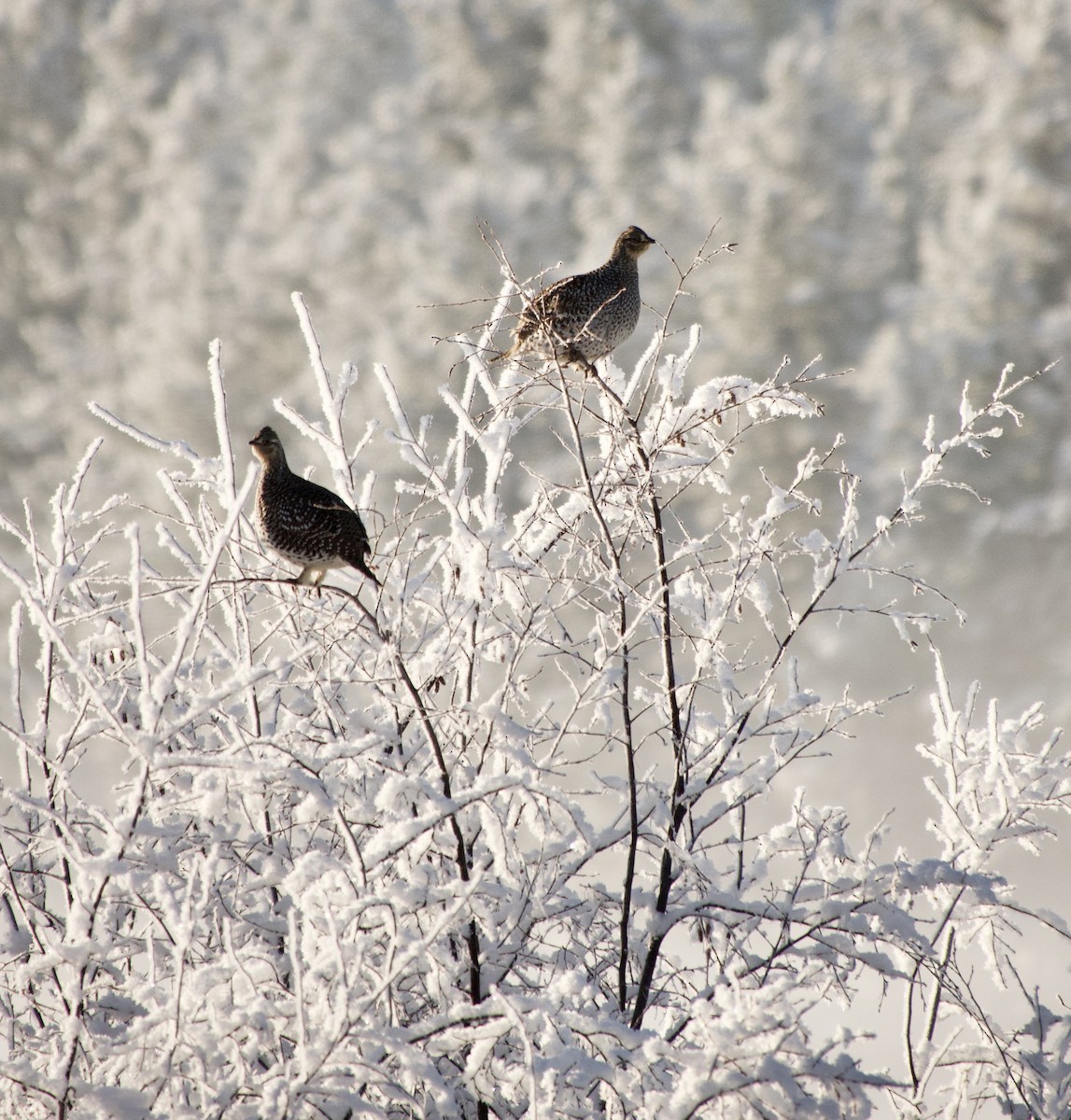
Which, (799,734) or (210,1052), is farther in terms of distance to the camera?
(799,734)

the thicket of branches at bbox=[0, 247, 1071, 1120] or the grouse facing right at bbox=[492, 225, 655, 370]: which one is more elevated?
the grouse facing right at bbox=[492, 225, 655, 370]

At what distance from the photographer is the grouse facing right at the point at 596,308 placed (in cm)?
372

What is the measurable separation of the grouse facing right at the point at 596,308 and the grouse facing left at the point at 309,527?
35.0 inches

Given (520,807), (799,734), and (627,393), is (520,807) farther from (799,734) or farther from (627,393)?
(627,393)

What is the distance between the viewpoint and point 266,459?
372 centimetres

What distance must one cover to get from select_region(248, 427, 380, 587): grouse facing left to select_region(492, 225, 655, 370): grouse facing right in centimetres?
89

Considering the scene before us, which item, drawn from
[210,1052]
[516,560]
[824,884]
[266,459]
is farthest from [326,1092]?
[266,459]

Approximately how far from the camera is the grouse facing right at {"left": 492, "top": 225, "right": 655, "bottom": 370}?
12.2 ft

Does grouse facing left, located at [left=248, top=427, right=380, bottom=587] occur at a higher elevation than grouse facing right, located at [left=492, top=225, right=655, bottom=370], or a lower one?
lower

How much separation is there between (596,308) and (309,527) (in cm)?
163

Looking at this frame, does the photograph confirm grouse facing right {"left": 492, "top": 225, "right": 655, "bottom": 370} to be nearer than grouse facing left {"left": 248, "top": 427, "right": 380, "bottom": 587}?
No

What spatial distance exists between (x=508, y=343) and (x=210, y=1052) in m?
2.88

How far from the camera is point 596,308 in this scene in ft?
13.6

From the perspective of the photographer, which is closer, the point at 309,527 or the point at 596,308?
the point at 309,527
